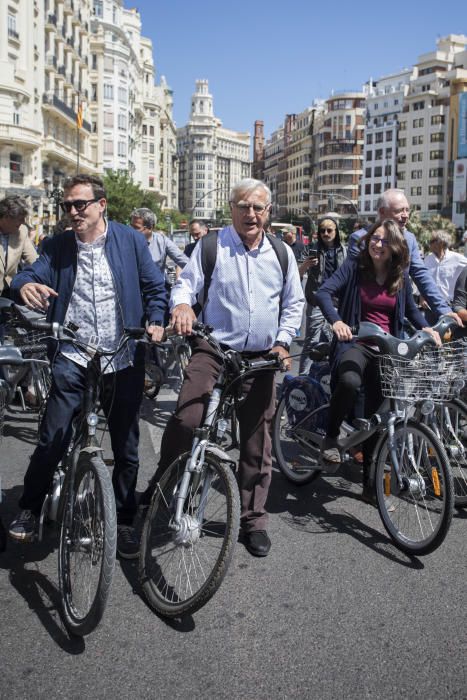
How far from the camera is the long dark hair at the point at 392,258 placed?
5.09 m

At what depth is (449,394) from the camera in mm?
4469

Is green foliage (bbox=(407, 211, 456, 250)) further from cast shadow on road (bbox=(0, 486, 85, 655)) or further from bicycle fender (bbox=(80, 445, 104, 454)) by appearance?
bicycle fender (bbox=(80, 445, 104, 454))

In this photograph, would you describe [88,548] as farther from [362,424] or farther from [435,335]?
[435,335]

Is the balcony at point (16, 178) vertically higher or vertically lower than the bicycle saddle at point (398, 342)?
higher

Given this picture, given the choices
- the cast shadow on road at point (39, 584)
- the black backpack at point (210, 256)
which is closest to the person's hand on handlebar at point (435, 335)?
the black backpack at point (210, 256)

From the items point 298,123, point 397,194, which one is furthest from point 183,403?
point 298,123

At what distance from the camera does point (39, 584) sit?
3.94 metres

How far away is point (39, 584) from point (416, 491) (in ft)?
7.01

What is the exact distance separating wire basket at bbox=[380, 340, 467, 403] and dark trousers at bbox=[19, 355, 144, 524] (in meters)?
1.45

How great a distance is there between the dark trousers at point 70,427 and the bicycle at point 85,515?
0.09 meters

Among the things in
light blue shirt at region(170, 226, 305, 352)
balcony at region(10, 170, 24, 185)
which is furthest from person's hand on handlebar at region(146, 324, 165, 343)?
balcony at region(10, 170, 24, 185)

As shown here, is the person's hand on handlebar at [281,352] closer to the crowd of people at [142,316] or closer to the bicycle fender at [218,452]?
the crowd of people at [142,316]

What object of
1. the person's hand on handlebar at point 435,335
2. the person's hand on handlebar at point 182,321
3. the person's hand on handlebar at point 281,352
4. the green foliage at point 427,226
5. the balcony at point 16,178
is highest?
the balcony at point 16,178

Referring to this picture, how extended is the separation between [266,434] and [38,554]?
4.77 feet
